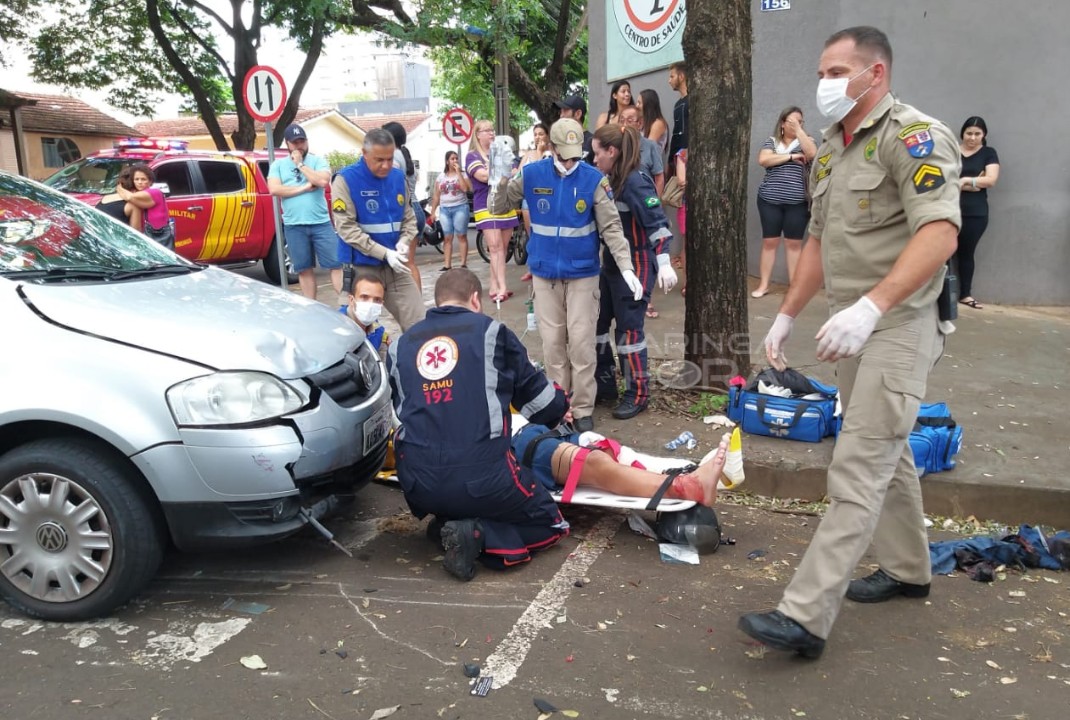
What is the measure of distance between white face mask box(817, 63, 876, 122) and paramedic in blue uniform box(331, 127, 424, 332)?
349cm

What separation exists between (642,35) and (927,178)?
8753mm

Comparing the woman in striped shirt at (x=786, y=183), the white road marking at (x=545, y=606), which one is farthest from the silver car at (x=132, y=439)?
the woman in striped shirt at (x=786, y=183)

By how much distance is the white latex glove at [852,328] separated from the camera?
2.87 metres

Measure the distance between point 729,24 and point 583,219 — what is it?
1521 millimetres

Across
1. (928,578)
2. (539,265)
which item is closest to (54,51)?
(539,265)

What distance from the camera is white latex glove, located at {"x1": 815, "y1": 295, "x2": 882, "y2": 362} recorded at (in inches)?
113

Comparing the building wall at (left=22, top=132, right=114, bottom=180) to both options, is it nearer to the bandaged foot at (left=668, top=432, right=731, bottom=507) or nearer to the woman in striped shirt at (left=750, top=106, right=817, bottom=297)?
the woman in striped shirt at (left=750, top=106, right=817, bottom=297)

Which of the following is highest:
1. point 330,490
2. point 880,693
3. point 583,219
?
point 583,219

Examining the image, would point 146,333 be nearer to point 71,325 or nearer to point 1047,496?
point 71,325

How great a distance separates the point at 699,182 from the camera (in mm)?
5617

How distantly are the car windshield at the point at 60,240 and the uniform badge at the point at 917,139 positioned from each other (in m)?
3.32

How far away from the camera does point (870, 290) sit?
3145 millimetres

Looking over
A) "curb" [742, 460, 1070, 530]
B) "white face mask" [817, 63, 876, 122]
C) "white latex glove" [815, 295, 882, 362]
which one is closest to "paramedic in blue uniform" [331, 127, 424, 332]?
"curb" [742, 460, 1070, 530]

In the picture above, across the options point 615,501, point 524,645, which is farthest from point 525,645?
point 615,501
